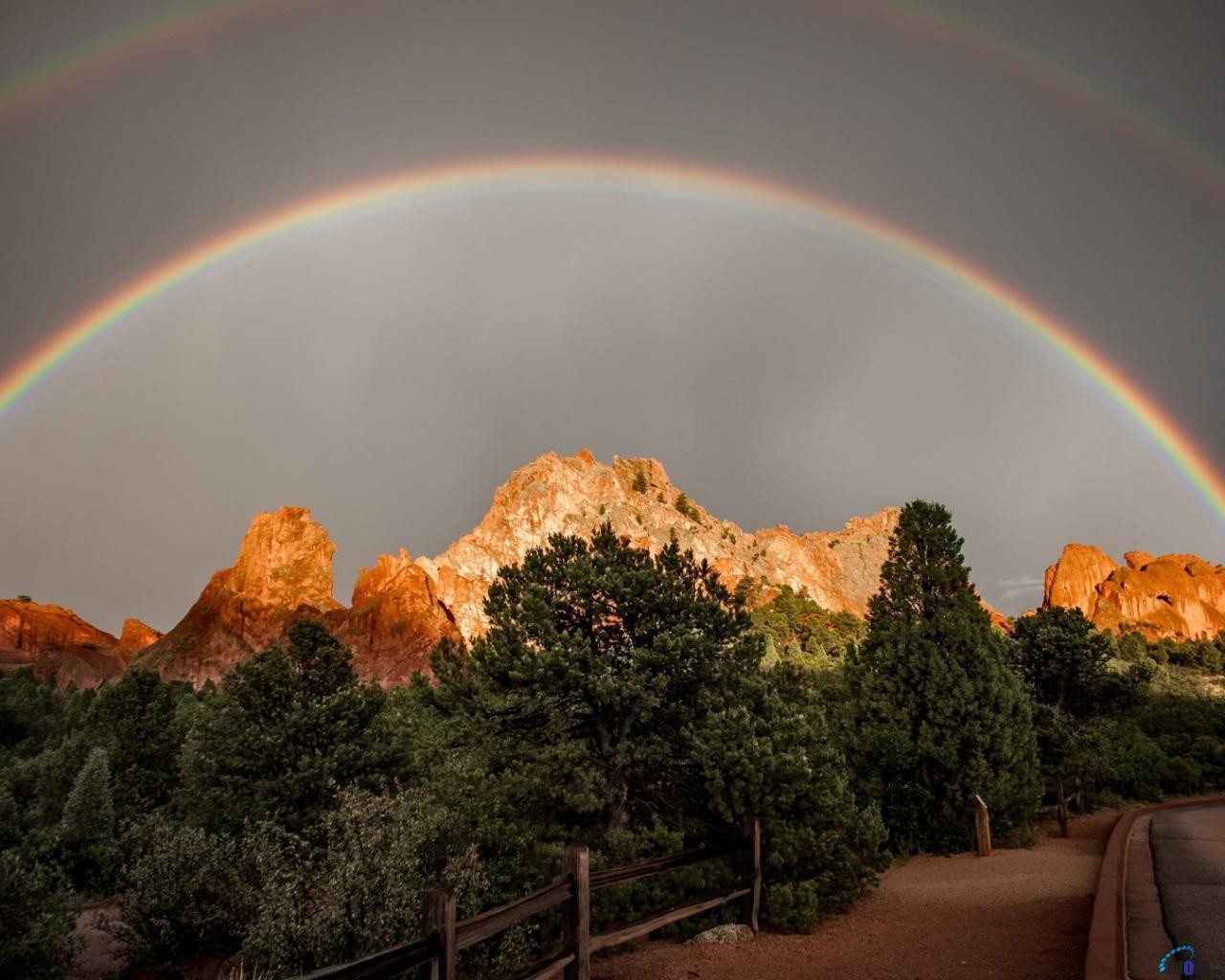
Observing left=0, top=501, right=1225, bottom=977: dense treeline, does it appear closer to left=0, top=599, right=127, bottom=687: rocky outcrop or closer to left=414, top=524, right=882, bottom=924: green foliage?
left=414, top=524, right=882, bottom=924: green foliage

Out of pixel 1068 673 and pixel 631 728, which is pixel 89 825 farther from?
pixel 1068 673

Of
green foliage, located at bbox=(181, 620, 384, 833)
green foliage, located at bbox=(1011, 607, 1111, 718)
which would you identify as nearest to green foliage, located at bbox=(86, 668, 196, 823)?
green foliage, located at bbox=(181, 620, 384, 833)

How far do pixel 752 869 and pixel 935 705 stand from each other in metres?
11.5

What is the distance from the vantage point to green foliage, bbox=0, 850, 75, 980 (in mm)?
15664

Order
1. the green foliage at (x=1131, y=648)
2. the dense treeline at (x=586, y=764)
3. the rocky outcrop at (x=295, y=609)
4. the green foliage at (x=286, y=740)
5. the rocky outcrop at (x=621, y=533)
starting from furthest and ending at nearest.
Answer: the rocky outcrop at (x=621, y=533), the rocky outcrop at (x=295, y=609), the green foliage at (x=1131, y=648), the green foliage at (x=286, y=740), the dense treeline at (x=586, y=764)

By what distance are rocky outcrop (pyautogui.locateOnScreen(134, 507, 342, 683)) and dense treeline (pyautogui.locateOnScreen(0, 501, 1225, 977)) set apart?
4011 inches

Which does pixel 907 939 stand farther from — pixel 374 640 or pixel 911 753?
pixel 374 640

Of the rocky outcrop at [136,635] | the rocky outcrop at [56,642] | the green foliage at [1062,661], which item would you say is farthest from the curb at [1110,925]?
the rocky outcrop at [136,635]

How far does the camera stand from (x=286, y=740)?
2228 centimetres

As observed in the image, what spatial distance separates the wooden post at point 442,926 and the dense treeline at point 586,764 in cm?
333

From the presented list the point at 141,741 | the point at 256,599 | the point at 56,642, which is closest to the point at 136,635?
the point at 56,642

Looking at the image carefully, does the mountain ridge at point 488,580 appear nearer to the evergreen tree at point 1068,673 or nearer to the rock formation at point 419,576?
the rock formation at point 419,576

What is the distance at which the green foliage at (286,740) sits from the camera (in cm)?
2188

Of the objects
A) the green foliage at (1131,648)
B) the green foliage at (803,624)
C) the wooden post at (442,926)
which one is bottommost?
the wooden post at (442,926)
